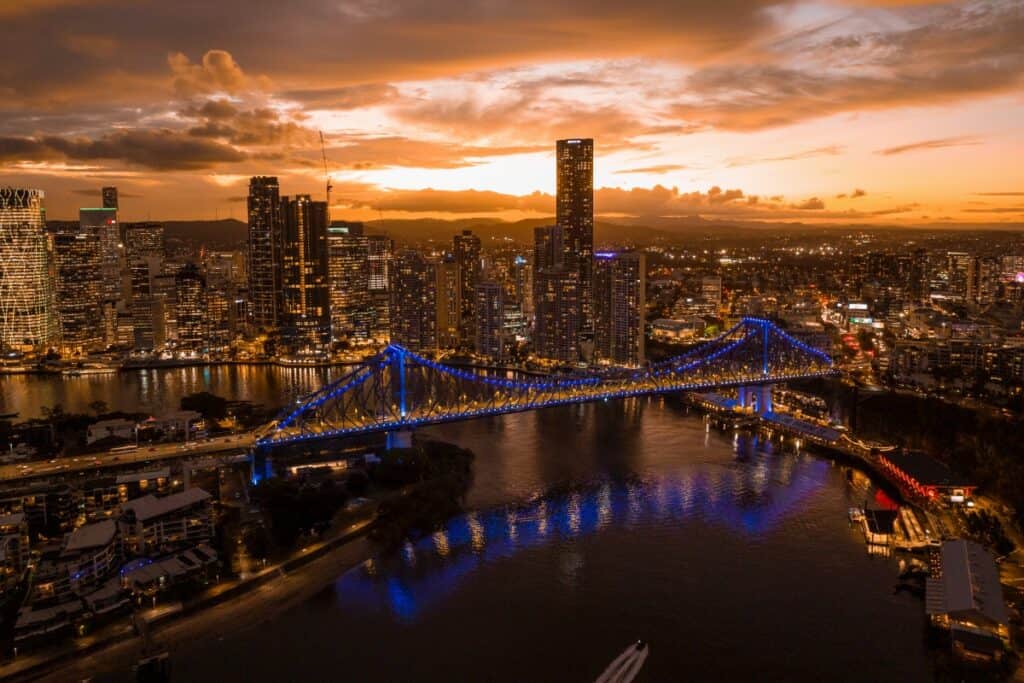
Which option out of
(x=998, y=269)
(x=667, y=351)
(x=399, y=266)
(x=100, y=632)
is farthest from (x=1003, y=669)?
(x=998, y=269)

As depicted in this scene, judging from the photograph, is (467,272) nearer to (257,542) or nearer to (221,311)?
(221,311)

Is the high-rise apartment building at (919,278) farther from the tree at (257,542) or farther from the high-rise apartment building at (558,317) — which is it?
the tree at (257,542)

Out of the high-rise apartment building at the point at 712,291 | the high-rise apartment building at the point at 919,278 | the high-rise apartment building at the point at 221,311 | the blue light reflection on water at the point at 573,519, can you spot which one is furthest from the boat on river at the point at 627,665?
the high-rise apartment building at the point at 919,278

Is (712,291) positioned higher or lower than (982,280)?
lower

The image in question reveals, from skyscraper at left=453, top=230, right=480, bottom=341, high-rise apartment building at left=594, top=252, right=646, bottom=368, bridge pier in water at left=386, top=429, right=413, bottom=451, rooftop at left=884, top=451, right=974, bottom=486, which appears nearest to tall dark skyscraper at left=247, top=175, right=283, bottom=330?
skyscraper at left=453, top=230, right=480, bottom=341

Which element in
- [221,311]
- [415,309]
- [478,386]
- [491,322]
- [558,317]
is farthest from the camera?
[221,311]

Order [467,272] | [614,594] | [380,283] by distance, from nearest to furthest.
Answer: [614,594] < [467,272] < [380,283]

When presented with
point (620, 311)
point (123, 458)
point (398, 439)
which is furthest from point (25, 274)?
point (398, 439)
